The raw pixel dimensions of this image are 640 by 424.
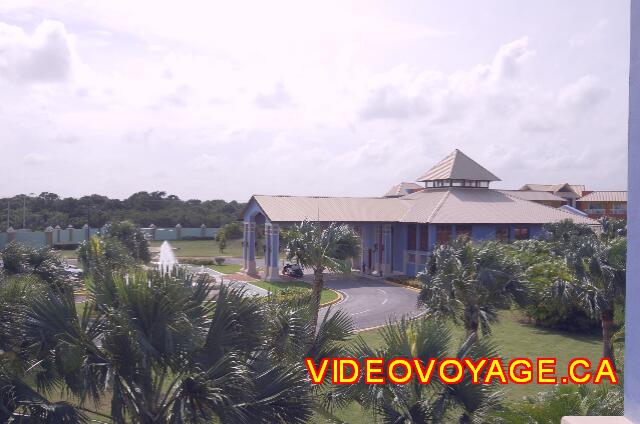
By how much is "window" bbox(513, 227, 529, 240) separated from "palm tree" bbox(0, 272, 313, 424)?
38.1 meters

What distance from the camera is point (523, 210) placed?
45062 millimetres

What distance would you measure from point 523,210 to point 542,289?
24.6 m

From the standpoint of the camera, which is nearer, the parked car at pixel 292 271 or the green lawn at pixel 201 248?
the parked car at pixel 292 271

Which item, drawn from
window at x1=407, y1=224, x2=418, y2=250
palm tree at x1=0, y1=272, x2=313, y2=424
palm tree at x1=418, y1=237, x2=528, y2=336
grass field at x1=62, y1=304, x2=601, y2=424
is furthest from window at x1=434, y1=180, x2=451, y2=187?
palm tree at x1=0, y1=272, x2=313, y2=424

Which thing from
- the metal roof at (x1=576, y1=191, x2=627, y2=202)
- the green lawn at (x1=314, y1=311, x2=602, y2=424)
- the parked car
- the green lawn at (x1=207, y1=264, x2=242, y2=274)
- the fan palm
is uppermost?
the metal roof at (x1=576, y1=191, x2=627, y2=202)

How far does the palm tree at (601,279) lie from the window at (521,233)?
83.5 ft

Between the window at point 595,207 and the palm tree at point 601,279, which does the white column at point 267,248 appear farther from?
the window at point 595,207

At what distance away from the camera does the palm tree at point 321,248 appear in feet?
66.9

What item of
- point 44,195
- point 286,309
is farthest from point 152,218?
point 286,309

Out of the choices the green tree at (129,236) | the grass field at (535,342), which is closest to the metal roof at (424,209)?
the green tree at (129,236)

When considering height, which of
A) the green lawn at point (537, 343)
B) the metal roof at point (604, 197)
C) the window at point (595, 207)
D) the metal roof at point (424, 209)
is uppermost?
the metal roof at point (604, 197)

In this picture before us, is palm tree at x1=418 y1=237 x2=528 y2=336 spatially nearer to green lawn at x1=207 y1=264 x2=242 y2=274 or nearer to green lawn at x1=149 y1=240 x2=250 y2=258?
green lawn at x1=207 y1=264 x2=242 y2=274

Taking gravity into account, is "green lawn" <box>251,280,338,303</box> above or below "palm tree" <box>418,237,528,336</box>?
below

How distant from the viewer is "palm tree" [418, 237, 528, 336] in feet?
53.4
